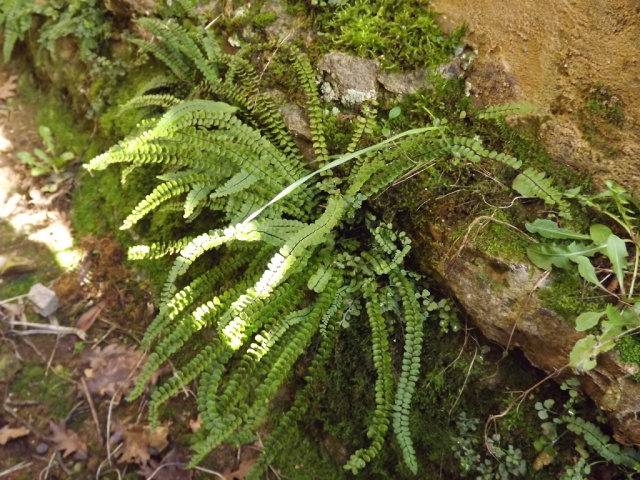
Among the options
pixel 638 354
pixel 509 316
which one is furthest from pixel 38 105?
pixel 638 354

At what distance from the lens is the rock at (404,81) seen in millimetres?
2758

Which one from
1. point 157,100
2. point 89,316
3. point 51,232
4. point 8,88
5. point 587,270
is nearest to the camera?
point 587,270

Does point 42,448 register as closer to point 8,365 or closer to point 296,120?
point 8,365

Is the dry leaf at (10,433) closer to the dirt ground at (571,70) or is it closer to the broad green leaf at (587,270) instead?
the broad green leaf at (587,270)

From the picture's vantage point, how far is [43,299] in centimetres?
356

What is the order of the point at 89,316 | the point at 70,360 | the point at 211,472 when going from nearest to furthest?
the point at 211,472 → the point at 70,360 → the point at 89,316

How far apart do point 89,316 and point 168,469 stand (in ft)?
4.61

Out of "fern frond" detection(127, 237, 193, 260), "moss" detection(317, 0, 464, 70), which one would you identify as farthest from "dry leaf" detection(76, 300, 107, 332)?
"moss" detection(317, 0, 464, 70)

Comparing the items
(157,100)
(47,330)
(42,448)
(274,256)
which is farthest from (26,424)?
(157,100)

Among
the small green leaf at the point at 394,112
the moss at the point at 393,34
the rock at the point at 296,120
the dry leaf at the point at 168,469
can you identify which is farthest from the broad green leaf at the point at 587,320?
the dry leaf at the point at 168,469

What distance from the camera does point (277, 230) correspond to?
98.8 inches

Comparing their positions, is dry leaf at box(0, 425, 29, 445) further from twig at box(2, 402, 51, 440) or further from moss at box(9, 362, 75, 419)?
moss at box(9, 362, 75, 419)

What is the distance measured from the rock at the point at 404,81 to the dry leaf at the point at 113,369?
2.65 metres

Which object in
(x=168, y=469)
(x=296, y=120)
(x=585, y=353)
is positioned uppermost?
(x=296, y=120)
